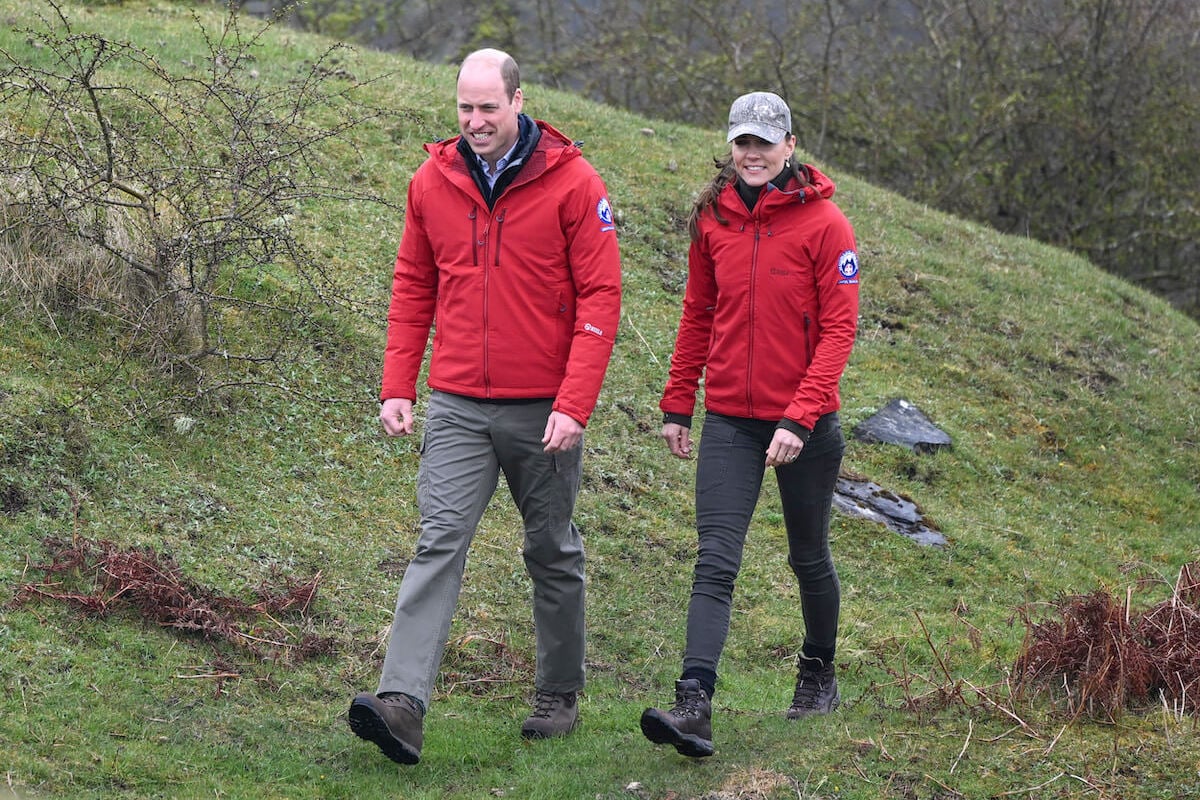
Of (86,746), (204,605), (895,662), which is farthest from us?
(895,662)

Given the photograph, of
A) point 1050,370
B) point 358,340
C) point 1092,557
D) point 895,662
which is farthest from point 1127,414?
point 358,340

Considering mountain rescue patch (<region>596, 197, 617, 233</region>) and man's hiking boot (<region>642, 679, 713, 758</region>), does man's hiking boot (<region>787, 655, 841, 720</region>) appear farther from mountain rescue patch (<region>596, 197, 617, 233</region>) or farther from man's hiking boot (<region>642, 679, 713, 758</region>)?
mountain rescue patch (<region>596, 197, 617, 233</region>)

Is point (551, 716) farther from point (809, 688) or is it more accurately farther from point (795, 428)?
point (795, 428)

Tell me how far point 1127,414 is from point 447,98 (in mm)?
7072

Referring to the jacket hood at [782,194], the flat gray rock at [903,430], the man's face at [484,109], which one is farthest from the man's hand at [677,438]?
the flat gray rock at [903,430]

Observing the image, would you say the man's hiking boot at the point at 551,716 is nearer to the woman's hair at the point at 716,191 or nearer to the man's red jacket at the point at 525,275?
the man's red jacket at the point at 525,275

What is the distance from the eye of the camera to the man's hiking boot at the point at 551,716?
5.03 m

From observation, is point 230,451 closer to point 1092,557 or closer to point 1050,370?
point 1092,557

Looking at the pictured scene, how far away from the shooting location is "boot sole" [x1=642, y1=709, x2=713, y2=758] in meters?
4.28

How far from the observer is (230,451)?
692 centimetres

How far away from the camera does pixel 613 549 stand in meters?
7.49

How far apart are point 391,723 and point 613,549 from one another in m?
3.24

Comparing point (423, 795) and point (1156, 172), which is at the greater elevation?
point (1156, 172)

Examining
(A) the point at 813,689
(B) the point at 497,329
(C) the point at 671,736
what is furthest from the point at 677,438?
(C) the point at 671,736
